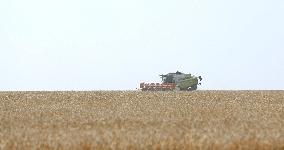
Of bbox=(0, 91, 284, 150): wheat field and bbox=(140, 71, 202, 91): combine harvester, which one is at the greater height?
bbox=(140, 71, 202, 91): combine harvester

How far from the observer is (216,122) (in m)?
17.5

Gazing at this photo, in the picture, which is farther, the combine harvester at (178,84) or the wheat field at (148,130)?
the combine harvester at (178,84)

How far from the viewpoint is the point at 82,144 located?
12.4 meters

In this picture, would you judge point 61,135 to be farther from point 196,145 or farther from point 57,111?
point 57,111

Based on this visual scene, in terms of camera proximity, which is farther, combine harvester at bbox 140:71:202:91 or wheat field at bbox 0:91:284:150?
combine harvester at bbox 140:71:202:91

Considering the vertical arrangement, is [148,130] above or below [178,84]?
below

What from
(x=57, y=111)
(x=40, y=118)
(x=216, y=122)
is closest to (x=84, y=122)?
(x=40, y=118)

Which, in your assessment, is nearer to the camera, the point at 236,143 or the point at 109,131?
the point at 236,143

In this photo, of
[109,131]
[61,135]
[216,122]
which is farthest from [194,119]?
[61,135]

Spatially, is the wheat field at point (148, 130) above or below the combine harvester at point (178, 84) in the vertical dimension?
below

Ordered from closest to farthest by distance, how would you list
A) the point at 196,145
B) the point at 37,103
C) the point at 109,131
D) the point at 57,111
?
the point at 196,145 < the point at 109,131 < the point at 57,111 < the point at 37,103

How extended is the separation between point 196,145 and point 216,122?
5.39 m

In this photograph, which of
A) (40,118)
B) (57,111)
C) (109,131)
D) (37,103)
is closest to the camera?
(109,131)

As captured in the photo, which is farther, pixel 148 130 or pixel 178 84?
pixel 178 84
